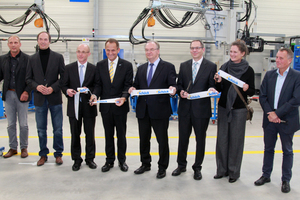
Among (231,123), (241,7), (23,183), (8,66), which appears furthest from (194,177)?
(241,7)

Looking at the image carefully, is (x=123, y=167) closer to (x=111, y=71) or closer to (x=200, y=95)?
(x=111, y=71)

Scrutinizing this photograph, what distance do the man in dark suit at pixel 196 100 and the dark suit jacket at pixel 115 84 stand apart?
71cm

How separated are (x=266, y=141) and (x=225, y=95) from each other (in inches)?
29.7

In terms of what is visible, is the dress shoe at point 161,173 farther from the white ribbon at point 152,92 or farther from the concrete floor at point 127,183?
the white ribbon at point 152,92

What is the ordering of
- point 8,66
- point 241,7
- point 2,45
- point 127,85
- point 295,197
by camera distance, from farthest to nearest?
point 2,45
point 241,7
point 8,66
point 127,85
point 295,197

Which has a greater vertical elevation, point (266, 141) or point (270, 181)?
point (266, 141)

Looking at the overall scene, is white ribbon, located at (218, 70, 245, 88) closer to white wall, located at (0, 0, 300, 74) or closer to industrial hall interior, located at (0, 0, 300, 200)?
industrial hall interior, located at (0, 0, 300, 200)

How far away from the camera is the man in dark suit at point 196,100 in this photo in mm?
3025

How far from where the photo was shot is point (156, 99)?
3.11 m

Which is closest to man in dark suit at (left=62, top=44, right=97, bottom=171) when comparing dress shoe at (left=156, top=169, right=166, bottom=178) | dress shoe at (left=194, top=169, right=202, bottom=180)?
dress shoe at (left=156, top=169, right=166, bottom=178)

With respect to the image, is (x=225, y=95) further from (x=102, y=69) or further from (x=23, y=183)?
(x=23, y=183)

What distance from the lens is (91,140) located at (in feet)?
11.4

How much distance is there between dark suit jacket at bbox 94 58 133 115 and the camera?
325 centimetres

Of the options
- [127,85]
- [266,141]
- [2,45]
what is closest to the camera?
[266,141]
